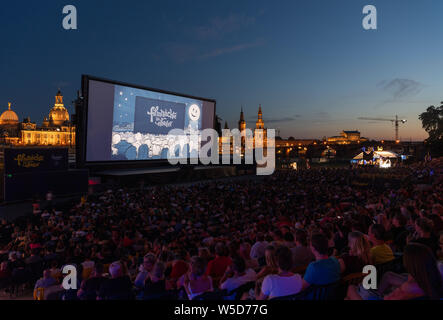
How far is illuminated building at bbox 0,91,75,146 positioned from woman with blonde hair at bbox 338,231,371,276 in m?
118

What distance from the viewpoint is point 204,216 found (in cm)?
1165

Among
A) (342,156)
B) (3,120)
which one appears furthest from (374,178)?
(3,120)

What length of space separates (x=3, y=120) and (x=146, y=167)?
431 feet

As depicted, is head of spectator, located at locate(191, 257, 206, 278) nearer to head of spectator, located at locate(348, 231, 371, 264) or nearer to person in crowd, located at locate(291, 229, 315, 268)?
person in crowd, located at locate(291, 229, 315, 268)

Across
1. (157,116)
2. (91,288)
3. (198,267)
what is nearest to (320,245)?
(198,267)

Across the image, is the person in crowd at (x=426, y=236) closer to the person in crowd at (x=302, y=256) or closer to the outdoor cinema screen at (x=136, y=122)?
the person in crowd at (x=302, y=256)

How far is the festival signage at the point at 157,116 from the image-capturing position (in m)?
26.6

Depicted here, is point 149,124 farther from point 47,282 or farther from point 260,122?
point 260,122

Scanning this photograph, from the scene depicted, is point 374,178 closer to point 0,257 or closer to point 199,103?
point 199,103

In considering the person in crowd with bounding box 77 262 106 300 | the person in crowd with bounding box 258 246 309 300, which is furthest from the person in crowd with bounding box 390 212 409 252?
the person in crowd with bounding box 77 262 106 300

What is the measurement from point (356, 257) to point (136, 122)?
81.6 ft

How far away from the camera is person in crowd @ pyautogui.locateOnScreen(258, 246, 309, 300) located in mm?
2799

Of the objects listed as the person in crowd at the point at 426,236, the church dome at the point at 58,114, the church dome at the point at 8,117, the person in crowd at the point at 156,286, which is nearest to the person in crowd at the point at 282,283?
the person in crowd at the point at 156,286
